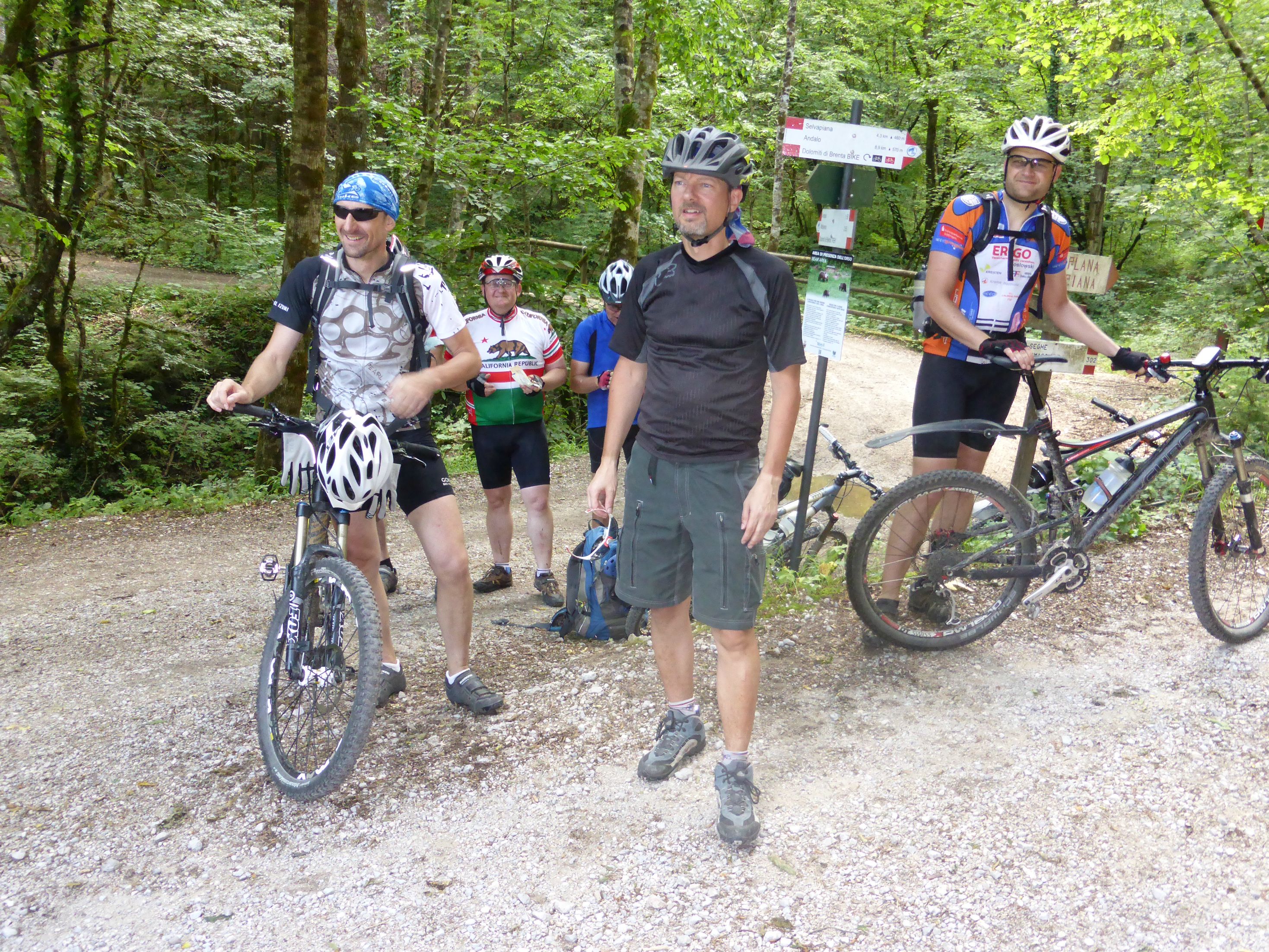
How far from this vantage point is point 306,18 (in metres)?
7.71

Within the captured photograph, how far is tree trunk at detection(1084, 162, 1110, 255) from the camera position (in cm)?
1720

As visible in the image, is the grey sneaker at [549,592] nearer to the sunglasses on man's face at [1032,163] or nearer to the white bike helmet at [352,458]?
the white bike helmet at [352,458]

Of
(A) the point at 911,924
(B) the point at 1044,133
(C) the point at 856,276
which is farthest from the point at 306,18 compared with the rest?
(C) the point at 856,276

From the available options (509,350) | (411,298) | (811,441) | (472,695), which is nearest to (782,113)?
(811,441)

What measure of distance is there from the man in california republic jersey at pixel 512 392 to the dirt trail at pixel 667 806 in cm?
106

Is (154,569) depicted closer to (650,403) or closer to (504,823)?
(504,823)

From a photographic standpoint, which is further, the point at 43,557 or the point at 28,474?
the point at 28,474

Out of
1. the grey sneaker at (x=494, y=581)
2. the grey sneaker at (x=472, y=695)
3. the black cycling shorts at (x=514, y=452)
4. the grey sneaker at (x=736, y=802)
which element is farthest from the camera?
the grey sneaker at (x=494, y=581)

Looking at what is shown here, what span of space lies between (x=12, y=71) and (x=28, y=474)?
14.6ft

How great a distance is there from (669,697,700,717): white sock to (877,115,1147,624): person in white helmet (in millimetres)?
1347

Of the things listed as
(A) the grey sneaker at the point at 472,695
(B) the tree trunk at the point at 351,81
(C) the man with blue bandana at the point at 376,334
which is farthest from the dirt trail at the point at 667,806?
(B) the tree trunk at the point at 351,81

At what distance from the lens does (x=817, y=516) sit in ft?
21.4

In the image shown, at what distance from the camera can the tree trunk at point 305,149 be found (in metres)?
7.78

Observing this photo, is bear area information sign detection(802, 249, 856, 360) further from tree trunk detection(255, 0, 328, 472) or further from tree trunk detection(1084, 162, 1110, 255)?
tree trunk detection(1084, 162, 1110, 255)
